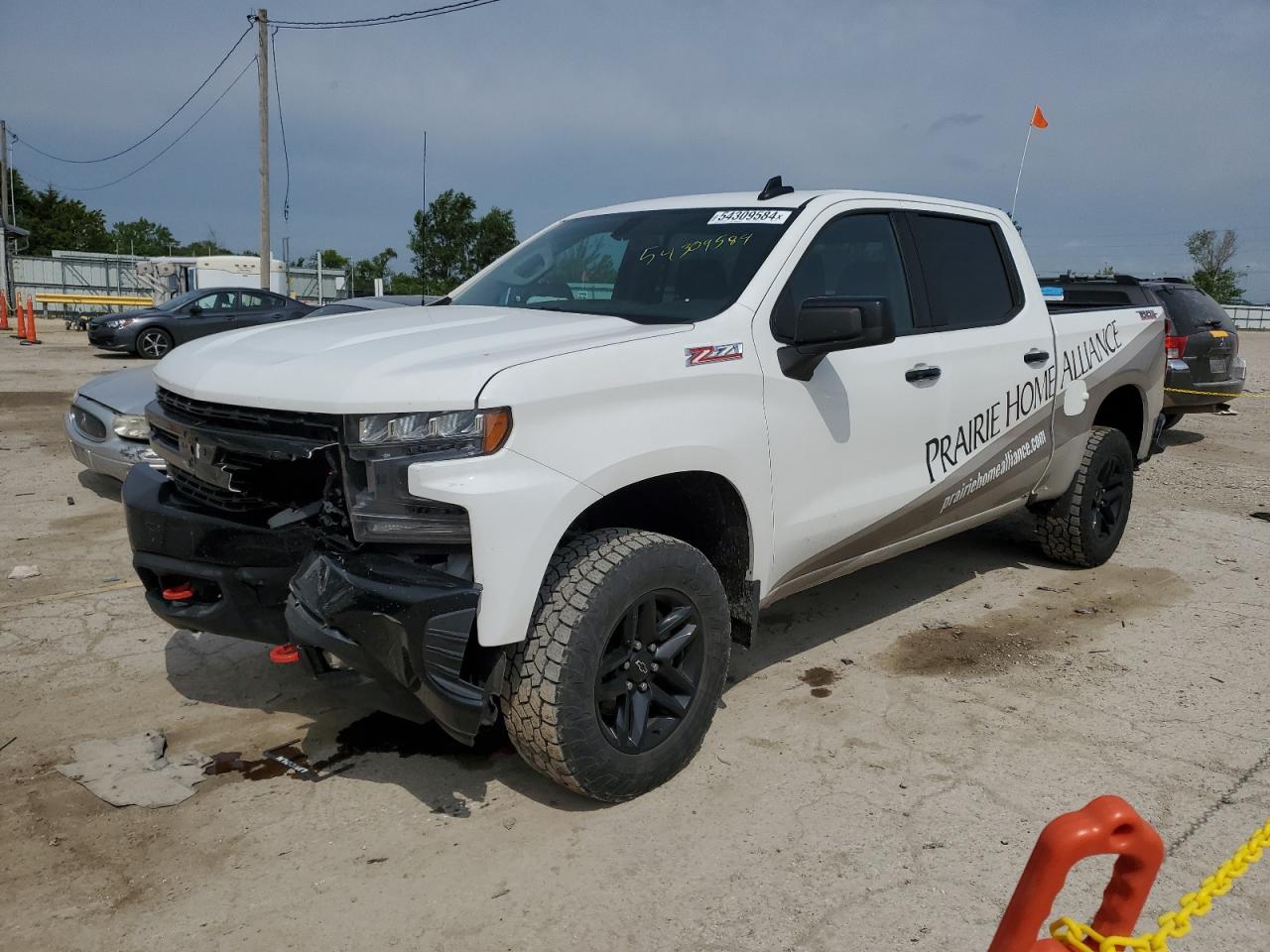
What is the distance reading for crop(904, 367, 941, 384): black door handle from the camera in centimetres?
403

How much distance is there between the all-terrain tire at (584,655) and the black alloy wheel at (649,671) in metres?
0.04

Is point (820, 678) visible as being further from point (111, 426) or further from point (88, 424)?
point (88, 424)

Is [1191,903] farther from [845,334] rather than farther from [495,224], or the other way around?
[495,224]

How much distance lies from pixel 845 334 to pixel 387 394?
4.88 feet

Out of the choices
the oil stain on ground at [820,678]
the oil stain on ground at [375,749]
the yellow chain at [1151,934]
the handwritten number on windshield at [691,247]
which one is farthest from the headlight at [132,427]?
the yellow chain at [1151,934]

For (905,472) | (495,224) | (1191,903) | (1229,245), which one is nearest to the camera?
(1191,903)

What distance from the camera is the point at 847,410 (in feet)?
12.3

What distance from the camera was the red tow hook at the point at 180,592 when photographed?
3.31 m

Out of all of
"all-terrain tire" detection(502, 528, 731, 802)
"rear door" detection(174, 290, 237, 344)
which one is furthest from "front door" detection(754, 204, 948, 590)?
"rear door" detection(174, 290, 237, 344)

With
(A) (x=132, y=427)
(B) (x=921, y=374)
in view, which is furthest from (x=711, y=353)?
(A) (x=132, y=427)

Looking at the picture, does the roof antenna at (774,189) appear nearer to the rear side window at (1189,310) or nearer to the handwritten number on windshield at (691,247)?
the handwritten number on windshield at (691,247)

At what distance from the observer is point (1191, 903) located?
5.29ft

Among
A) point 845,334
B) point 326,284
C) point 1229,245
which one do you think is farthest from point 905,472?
point 1229,245

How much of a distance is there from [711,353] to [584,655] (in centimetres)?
106
